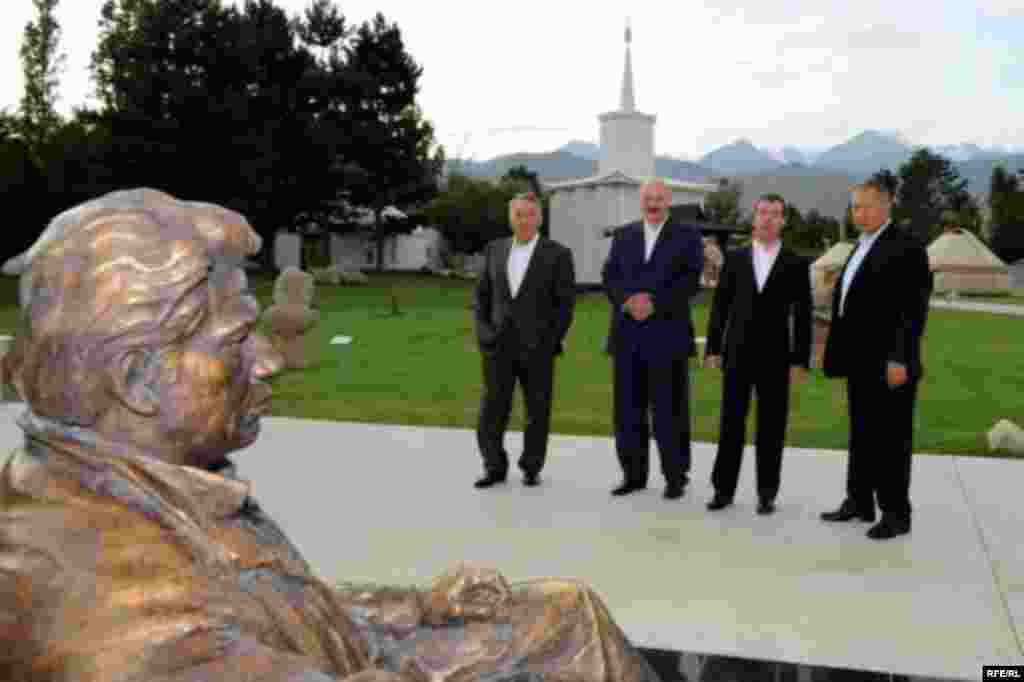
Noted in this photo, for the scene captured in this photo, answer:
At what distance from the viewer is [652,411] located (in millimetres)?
6477

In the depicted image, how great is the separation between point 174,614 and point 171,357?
34cm

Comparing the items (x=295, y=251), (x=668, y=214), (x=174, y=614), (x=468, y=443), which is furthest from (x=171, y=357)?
(x=295, y=251)

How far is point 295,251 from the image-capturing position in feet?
150

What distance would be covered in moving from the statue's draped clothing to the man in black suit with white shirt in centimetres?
445

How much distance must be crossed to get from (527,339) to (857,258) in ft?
6.64

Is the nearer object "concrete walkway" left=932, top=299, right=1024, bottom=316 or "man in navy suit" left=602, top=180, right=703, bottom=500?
"man in navy suit" left=602, top=180, right=703, bottom=500

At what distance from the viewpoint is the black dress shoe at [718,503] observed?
6.19m

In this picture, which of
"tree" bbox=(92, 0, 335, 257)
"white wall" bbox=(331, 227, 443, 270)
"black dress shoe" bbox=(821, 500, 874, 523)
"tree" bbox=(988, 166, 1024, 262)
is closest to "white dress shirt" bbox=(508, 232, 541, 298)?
"black dress shoe" bbox=(821, 500, 874, 523)

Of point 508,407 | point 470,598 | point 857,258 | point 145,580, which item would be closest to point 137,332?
point 145,580

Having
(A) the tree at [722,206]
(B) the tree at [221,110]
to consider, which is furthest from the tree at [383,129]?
(A) the tree at [722,206]

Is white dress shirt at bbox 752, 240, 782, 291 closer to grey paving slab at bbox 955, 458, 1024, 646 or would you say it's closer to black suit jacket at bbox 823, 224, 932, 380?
black suit jacket at bbox 823, 224, 932, 380

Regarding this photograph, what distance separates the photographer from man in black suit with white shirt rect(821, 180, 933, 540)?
561cm

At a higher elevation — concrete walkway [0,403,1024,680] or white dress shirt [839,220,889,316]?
white dress shirt [839,220,889,316]

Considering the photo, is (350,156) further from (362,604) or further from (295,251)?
(362,604)
